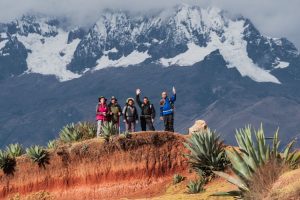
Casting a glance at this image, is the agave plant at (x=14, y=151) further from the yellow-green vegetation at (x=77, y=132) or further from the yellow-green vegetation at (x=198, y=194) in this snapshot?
the yellow-green vegetation at (x=198, y=194)

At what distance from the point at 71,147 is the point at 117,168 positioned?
2.19m

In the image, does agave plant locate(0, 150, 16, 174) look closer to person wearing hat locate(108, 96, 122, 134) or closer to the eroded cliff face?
the eroded cliff face

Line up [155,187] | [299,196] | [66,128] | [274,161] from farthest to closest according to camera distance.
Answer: [66,128] < [155,187] < [274,161] < [299,196]

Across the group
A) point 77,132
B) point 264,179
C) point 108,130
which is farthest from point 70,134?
point 264,179

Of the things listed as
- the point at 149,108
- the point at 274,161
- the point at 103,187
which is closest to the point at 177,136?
the point at 149,108

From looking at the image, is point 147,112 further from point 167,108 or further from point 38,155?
point 38,155

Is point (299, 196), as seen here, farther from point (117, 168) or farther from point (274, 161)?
point (117, 168)

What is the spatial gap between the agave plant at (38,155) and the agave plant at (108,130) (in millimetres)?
3254

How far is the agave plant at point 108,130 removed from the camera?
80.7 ft

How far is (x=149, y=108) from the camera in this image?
25.5m

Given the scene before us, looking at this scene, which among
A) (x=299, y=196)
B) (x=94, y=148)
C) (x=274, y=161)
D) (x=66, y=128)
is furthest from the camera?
(x=66, y=128)

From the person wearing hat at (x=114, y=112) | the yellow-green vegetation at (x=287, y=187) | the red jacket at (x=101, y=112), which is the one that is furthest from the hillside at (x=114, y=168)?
the yellow-green vegetation at (x=287, y=187)

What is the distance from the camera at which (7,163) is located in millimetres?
27625

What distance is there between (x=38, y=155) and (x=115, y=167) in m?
3.61
